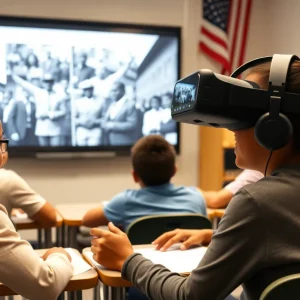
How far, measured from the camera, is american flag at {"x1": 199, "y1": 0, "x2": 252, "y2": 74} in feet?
15.4

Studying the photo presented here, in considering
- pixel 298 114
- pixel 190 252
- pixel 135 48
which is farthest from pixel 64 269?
pixel 135 48

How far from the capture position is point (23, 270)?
3.73 feet

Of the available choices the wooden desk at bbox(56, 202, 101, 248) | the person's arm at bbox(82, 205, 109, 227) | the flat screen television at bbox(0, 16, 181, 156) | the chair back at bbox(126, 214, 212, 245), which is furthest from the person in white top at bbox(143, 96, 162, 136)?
the chair back at bbox(126, 214, 212, 245)

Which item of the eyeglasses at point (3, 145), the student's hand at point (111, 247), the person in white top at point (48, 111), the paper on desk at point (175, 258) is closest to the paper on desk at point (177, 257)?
the paper on desk at point (175, 258)

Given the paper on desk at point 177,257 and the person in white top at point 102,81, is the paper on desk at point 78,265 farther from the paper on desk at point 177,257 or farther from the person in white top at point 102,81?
the person in white top at point 102,81

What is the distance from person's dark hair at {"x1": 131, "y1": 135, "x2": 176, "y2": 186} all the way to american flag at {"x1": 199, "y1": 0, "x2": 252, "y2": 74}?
270cm

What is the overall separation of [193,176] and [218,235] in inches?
154

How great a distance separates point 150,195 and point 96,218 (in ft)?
1.10

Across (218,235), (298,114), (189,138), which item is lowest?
(189,138)

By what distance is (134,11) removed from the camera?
4449 mm

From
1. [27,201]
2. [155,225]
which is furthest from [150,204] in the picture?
[27,201]

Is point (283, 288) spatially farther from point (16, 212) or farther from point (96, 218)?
point (16, 212)

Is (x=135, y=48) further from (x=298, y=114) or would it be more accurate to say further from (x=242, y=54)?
(x=298, y=114)

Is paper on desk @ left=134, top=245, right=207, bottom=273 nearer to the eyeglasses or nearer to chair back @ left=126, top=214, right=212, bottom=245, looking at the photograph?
chair back @ left=126, top=214, right=212, bottom=245
